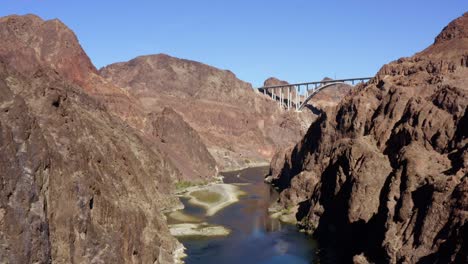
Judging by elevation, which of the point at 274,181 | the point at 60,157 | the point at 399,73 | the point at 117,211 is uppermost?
the point at 399,73

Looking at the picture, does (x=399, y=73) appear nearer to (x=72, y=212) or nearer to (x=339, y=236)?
(x=339, y=236)

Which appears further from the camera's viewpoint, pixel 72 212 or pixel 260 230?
pixel 260 230

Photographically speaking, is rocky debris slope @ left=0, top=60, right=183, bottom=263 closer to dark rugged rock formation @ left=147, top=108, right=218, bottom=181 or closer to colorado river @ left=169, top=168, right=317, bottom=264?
colorado river @ left=169, top=168, right=317, bottom=264

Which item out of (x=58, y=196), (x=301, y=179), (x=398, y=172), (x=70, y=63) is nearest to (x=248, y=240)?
(x=398, y=172)

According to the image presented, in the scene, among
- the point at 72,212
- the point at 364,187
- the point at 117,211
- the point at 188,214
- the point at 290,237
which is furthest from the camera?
the point at 188,214

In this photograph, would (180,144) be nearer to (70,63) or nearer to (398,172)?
(70,63)

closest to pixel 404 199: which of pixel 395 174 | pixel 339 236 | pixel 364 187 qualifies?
pixel 395 174

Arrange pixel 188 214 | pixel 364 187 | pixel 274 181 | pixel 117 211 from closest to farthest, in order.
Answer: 1. pixel 117 211
2. pixel 364 187
3. pixel 188 214
4. pixel 274 181
